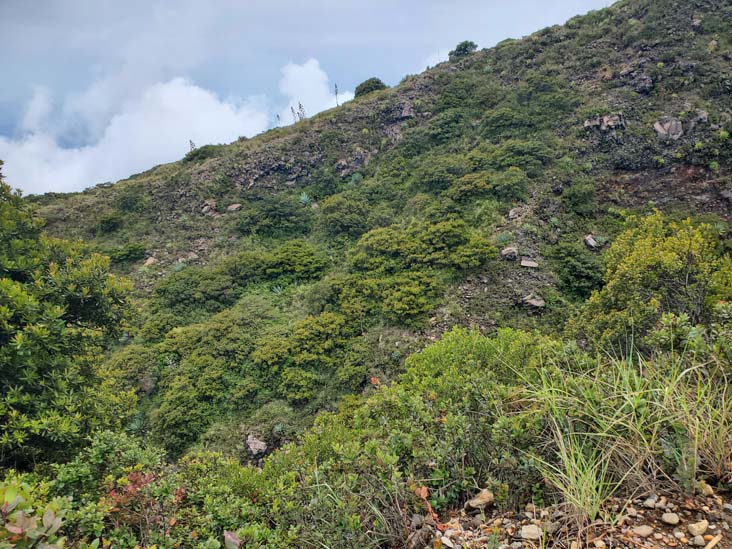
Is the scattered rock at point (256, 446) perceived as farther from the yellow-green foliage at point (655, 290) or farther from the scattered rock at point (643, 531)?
the scattered rock at point (643, 531)

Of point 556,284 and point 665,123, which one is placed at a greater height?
point 665,123

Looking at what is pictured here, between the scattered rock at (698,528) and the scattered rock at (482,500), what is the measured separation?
0.94m

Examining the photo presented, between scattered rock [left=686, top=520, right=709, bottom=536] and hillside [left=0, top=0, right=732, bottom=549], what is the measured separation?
23 millimetres

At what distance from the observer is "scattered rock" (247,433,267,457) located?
848 centimetres

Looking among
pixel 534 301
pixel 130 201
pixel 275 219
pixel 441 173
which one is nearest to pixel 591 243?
pixel 534 301

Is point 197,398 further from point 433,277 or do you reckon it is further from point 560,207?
point 560,207

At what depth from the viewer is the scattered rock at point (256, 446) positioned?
8.48m

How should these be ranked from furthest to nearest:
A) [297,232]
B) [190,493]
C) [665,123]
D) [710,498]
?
[297,232] → [665,123] → [190,493] → [710,498]

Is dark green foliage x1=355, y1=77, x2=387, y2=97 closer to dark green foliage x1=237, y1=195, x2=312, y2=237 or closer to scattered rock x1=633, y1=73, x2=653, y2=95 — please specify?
dark green foliage x1=237, y1=195, x2=312, y2=237

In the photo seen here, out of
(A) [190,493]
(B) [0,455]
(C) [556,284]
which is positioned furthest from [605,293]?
(B) [0,455]

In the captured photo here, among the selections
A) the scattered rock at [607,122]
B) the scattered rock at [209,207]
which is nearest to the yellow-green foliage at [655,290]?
the scattered rock at [607,122]

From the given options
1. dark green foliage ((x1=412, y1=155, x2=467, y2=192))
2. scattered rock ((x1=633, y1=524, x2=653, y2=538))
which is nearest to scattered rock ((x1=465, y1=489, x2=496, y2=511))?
scattered rock ((x1=633, y1=524, x2=653, y2=538))

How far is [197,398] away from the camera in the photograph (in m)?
9.69

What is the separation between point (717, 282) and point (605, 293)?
5.63 feet
